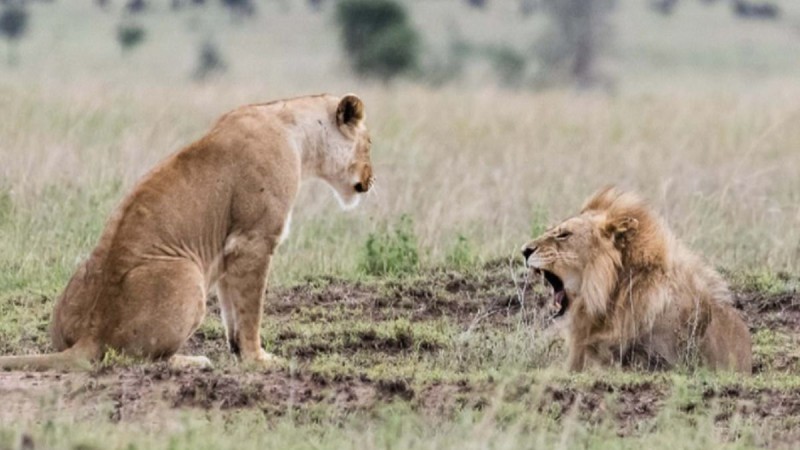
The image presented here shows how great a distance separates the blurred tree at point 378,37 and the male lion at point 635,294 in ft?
71.3

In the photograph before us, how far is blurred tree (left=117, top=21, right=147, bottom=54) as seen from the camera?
32938 millimetres

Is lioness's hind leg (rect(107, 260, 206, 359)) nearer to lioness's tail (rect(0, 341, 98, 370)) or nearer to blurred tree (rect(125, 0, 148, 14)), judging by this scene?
lioness's tail (rect(0, 341, 98, 370))

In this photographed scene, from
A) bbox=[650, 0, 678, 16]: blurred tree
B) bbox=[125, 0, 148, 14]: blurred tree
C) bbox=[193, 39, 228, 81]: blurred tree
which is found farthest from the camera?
bbox=[650, 0, 678, 16]: blurred tree

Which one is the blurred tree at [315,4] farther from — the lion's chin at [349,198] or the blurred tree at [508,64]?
the lion's chin at [349,198]

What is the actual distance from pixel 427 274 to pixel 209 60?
77.4 ft

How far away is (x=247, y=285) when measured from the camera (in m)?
6.59

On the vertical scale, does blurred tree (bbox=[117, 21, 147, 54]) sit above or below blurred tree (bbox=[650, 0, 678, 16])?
below

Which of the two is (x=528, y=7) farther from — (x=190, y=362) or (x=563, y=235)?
(x=190, y=362)

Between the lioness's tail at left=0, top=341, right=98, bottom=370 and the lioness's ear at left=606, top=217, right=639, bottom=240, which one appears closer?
the lioness's tail at left=0, top=341, right=98, bottom=370

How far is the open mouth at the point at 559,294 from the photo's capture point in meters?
6.87

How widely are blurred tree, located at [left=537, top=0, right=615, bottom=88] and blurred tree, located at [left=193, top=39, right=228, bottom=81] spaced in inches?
259

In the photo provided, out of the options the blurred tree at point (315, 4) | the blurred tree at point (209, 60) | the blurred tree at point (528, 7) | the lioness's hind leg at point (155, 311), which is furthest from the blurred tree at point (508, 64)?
the lioness's hind leg at point (155, 311)

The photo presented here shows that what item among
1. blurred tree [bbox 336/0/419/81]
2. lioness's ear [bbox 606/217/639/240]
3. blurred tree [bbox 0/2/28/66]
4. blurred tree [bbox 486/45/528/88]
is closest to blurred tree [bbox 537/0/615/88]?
blurred tree [bbox 486/45/528/88]

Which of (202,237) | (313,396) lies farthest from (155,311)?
(313,396)
